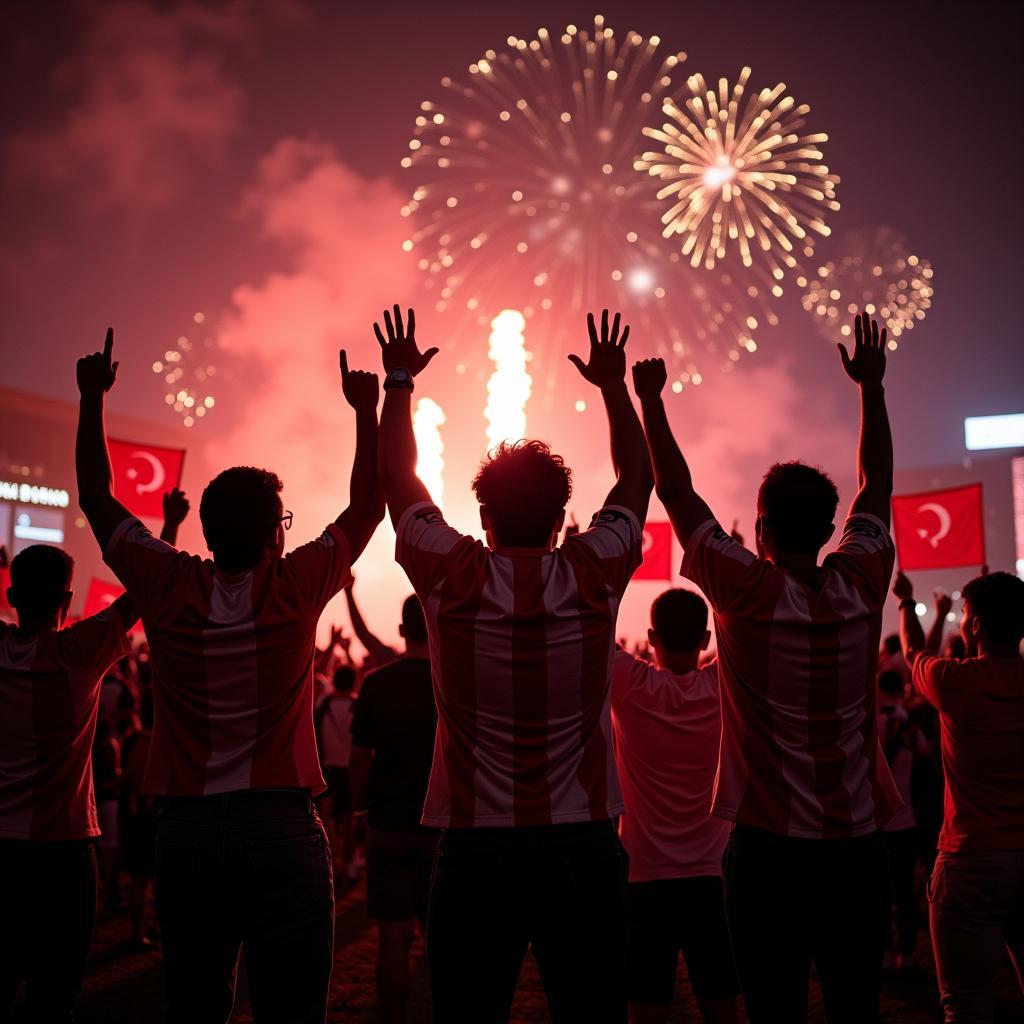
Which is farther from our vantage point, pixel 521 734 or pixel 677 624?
pixel 677 624

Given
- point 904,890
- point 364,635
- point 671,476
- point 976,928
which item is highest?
point 671,476

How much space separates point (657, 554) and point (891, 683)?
8.13 meters

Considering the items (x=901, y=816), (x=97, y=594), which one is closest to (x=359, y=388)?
(x=901, y=816)

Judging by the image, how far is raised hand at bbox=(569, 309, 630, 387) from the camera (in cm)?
356

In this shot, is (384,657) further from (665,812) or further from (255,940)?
(255,940)

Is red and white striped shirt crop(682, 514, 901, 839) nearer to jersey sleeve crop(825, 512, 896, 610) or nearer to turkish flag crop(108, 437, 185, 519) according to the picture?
jersey sleeve crop(825, 512, 896, 610)

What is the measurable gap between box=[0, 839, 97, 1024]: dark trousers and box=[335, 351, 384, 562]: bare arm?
1758 mm

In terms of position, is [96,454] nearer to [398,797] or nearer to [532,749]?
[532,749]

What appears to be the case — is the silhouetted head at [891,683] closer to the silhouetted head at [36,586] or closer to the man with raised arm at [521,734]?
the man with raised arm at [521,734]

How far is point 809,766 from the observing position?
317 cm

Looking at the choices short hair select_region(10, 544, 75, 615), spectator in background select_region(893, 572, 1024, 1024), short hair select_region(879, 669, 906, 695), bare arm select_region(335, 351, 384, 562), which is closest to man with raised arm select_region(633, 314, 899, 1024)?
bare arm select_region(335, 351, 384, 562)

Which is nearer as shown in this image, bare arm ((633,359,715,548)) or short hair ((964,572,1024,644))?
bare arm ((633,359,715,548))

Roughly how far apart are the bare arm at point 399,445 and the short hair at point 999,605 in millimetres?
2825

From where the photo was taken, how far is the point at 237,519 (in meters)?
3.35
